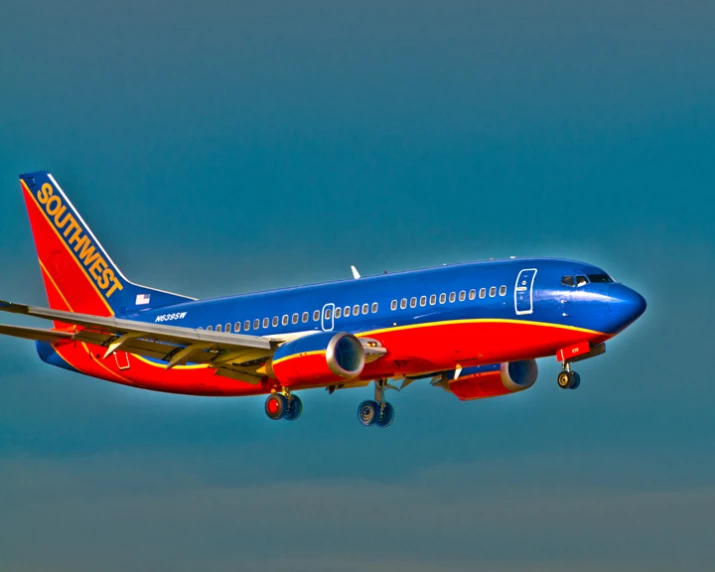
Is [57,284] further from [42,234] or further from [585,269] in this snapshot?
[585,269]

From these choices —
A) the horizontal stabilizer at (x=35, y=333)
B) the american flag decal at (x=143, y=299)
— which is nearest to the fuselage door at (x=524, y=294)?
the horizontal stabilizer at (x=35, y=333)

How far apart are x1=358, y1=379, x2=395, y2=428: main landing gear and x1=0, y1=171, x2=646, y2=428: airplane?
61 mm

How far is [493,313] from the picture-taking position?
63312 mm

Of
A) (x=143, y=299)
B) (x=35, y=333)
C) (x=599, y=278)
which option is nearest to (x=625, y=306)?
(x=599, y=278)

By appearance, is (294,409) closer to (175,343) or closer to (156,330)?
(175,343)

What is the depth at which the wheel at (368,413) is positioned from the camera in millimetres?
70625

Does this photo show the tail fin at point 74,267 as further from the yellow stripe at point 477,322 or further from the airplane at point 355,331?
the yellow stripe at point 477,322

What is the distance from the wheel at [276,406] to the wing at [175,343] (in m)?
2.01

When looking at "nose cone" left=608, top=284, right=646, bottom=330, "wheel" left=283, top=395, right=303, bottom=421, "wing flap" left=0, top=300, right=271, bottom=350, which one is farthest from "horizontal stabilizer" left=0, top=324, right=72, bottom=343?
"nose cone" left=608, top=284, right=646, bottom=330

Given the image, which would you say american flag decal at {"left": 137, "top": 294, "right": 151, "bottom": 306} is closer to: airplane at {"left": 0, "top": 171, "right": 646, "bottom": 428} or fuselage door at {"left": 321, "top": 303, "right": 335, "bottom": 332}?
airplane at {"left": 0, "top": 171, "right": 646, "bottom": 428}

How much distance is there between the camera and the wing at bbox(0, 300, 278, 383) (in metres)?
65.8

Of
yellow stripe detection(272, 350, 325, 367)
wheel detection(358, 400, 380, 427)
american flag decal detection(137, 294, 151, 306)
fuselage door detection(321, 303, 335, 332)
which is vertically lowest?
yellow stripe detection(272, 350, 325, 367)

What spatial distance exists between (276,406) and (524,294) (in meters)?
12.0

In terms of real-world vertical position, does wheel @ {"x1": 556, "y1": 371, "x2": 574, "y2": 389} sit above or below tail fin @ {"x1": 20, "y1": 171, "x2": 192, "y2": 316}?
below
